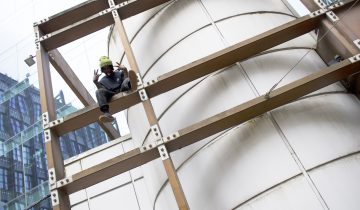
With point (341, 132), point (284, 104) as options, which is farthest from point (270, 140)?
point (341, 132)

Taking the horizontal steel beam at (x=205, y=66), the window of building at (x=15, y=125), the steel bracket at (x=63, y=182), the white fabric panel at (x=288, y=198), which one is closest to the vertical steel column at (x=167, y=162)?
the horizontal steel beam at (x=205, y=66)

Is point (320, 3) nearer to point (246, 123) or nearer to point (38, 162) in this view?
point (246, 123)

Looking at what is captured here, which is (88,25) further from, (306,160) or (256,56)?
(306,160)

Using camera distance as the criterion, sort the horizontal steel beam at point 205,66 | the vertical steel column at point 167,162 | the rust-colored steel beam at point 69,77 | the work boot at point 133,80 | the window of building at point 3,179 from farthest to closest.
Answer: the window of building at point 3,179 < the rust-colored steel beam at point 69,77 < the horizontal steel beam at point 205,66 < the work boot at point 133,80 < the vertical steel column at point 167,162

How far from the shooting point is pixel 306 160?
6094 millimetres

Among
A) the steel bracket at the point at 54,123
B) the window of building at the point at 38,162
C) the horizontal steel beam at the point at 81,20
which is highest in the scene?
the window of building at the point at 38,162

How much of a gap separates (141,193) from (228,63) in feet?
15.4

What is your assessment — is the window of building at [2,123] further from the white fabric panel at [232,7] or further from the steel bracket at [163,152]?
the steel bracket at [163,152]

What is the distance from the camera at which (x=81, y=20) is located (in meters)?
8.72

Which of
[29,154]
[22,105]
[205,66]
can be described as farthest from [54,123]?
[22,105]

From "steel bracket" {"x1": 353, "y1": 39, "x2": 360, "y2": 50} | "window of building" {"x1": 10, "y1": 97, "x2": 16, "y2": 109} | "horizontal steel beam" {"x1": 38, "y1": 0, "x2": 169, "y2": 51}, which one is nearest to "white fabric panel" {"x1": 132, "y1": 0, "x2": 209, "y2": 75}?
"horizontal steel beam" {"x1": 38, "y1": 0, "x2": 169, "y2": 51}

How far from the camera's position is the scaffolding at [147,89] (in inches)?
250

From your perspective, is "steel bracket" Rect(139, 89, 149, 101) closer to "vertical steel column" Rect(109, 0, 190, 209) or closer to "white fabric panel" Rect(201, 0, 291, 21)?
"vertical steel column" Rect(109, 0, 190, 209)

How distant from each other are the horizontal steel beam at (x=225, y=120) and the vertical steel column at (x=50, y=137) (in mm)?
192
